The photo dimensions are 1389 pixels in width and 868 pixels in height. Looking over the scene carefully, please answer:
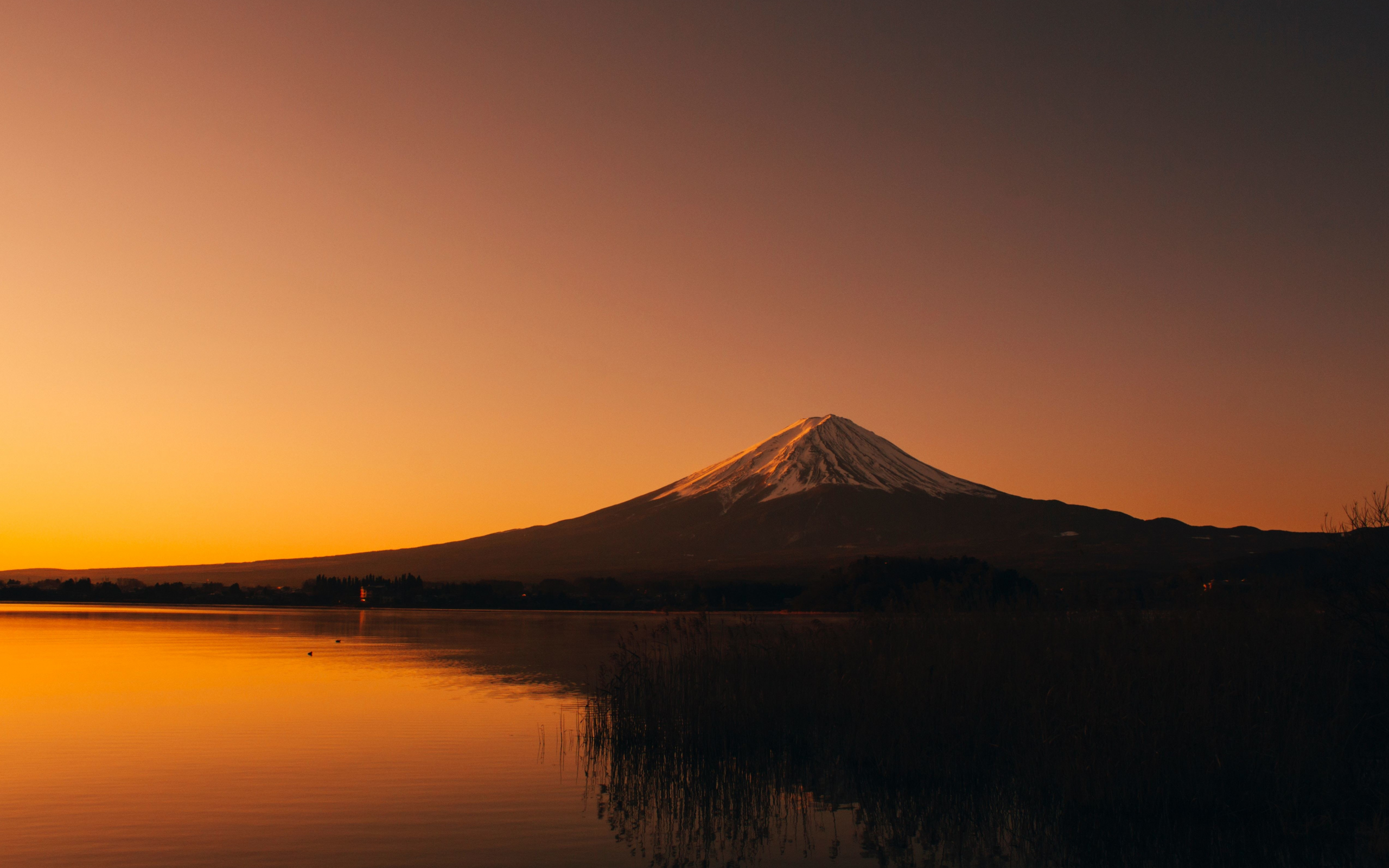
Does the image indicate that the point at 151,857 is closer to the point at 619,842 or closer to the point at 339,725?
the point at 619,842

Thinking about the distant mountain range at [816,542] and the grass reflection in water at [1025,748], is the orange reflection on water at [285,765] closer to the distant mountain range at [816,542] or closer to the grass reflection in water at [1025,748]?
the grass reflection in water at [1025,748]

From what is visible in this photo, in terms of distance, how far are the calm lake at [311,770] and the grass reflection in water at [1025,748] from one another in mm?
724

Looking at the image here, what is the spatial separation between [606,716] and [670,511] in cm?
17592

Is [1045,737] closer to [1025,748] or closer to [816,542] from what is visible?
[1025,748]

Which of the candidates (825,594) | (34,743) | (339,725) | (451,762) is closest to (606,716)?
(451,762)

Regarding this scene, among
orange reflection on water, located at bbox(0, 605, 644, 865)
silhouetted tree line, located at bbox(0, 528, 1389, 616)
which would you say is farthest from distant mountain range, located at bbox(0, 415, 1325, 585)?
orange reflection on water, located at bbox(0, 605, 644, 865)

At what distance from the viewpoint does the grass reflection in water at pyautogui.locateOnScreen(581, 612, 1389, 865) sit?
1130 centimetres

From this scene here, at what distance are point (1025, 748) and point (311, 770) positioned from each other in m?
10.6

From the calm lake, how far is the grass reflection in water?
724mm

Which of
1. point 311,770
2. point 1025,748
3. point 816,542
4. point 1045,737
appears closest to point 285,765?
point 311,770

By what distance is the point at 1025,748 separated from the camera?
1342 centimetres

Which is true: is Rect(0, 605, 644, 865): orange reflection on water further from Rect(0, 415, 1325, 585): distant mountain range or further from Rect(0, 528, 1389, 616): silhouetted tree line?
Rect(0, 415, 1325, 585): distant mountain range

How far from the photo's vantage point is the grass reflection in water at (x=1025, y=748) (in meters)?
11.3

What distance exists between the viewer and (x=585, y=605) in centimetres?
11638
